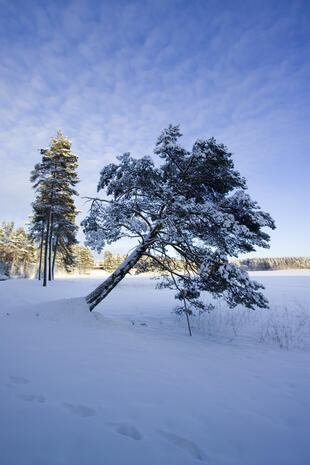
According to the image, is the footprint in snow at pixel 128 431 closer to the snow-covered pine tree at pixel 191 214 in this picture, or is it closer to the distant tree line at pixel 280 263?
the snow-covered pine tree at pixel 191 214

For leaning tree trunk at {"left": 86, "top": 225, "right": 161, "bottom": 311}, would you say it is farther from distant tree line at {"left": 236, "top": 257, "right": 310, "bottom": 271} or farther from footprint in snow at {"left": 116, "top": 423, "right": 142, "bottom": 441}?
distant tree line at {"left": 236, "top": 257, "right": 310, "bottom": 271}

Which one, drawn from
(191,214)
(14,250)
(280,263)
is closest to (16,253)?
(14,250)

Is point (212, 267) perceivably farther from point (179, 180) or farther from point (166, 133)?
point (166, 133)

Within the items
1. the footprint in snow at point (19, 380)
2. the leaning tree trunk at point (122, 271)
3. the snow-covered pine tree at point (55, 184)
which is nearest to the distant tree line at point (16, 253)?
the snow-covered pine tree at point (55, 184)

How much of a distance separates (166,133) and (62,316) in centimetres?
664

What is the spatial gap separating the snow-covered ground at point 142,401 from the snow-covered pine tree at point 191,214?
2024 mm

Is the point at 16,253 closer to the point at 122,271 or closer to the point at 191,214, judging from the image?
the point at 122,271

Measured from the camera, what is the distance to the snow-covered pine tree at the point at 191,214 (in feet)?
19.8

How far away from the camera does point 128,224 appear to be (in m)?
7.17

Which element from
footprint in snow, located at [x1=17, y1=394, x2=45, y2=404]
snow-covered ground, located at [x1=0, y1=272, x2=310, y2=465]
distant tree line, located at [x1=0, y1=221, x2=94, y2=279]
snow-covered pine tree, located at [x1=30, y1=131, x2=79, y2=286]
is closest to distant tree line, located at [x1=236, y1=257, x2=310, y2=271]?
snow-covered pine tree, located at [x1=30, y1=131, x2=79, y2=286]

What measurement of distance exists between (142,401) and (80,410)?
2.34 ft

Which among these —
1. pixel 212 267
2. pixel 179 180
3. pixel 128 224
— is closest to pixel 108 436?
pixel 212 267

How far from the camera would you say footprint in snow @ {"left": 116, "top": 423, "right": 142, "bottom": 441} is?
186cm

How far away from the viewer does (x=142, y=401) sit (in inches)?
96.0
